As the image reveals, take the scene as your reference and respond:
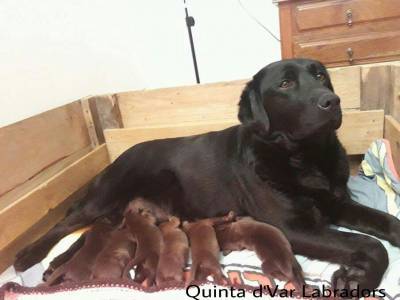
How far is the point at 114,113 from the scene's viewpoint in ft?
6.68

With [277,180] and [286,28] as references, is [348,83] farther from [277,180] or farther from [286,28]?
[286,28]

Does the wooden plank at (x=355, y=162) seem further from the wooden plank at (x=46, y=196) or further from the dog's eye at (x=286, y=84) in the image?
the wooden plank at (x=46, y=196)

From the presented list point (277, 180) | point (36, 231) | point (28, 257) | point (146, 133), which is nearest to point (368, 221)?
point (277, 180)

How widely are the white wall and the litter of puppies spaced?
743mm

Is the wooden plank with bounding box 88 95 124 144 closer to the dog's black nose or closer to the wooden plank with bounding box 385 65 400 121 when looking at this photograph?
the dog's black nose

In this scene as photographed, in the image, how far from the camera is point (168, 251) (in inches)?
49.1

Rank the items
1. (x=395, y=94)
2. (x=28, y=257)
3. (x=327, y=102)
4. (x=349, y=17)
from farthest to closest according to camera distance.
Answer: (x=349, y=17) → (x=395, y=94) → (x=28, y=257) → (x=327, y=102)

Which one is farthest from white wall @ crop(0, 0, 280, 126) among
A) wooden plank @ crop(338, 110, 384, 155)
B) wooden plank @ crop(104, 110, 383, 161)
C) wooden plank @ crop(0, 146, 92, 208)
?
wooden plank @ crop(338, 110, 384, 155)

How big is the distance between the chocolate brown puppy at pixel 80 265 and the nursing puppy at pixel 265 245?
0.43 metres

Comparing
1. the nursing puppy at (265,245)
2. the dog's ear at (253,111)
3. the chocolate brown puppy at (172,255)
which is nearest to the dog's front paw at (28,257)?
the chocolate brown puppy at (172,255)

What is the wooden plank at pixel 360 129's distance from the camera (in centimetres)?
160

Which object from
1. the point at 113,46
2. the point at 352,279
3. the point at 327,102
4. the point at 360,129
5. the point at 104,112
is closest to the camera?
the point at 352,279

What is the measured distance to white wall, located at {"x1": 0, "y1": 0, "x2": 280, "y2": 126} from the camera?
1761 millimetres

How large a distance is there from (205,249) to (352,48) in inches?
64.9
